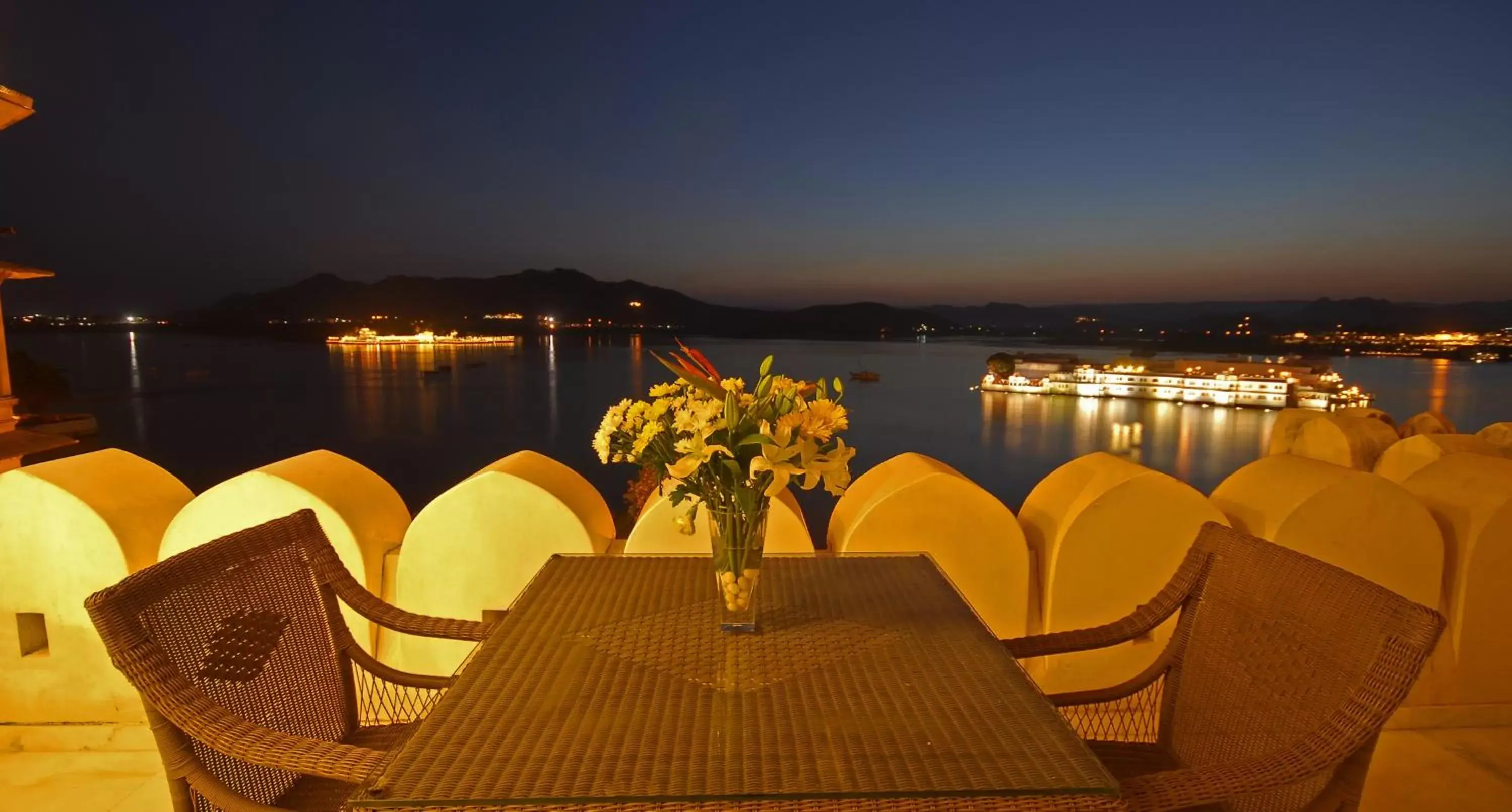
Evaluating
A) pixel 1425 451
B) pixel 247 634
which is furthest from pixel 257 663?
pixel 1425 451

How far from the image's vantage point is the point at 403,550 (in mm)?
2670

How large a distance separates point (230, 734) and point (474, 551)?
1347 mm

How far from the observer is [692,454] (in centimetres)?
153

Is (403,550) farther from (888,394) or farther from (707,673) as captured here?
(888,394)

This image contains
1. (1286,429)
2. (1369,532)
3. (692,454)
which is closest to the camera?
(692,454)

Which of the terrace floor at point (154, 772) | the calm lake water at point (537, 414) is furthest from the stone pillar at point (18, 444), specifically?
the calm lake water at point (537, 414)

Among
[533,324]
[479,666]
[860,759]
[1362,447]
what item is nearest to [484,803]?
[479,666]

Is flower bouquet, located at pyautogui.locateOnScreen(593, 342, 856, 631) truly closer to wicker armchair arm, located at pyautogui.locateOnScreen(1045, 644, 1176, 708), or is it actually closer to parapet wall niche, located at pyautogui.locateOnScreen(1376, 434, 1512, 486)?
wicker armchair arm, located at pyautogui.locateOnScreen(1045, 644, 1176, 708)

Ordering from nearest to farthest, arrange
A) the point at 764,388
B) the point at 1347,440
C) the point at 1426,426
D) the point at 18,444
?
the point at 764,388, the point at 18,444, the point at 1347,440, the point at 1426,426

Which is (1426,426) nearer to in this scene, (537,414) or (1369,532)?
(1369,532)

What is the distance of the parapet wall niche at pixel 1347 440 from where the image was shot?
17.0 feet

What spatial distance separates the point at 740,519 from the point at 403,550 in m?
1.54

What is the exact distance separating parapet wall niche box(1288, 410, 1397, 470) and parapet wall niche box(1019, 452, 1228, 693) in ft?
10.2

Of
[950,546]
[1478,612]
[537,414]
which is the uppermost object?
[950,546]
